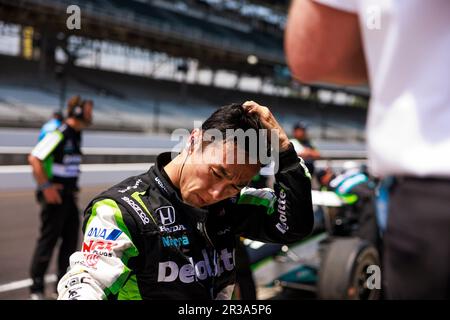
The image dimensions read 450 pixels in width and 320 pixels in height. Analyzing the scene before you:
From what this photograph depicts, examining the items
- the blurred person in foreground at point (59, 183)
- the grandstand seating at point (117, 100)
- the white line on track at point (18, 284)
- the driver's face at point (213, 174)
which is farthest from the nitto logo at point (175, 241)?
the grandstand seating at point (117, 100)

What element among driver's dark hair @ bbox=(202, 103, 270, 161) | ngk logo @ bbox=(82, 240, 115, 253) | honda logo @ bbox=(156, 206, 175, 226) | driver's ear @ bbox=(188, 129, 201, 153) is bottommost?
ngk logo @ bbox=(82, 240, 115, 253)

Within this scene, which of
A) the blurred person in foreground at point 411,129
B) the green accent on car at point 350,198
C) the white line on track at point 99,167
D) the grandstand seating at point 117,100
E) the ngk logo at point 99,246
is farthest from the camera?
the grandstand seating at point 117,100

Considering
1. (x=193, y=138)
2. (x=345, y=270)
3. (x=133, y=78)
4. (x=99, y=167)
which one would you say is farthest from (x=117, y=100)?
(x=193, y=138)

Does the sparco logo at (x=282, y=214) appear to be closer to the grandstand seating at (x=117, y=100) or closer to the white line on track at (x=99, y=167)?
the white line on track at (x=99, y=167)

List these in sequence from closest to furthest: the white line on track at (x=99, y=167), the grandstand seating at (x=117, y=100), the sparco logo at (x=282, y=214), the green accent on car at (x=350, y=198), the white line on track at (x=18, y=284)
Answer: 1. the sparco logo at (x=282, y=214)
2. the green accent on car at (x=350, y=198)
3. the white line on track at (x=18, y=284)
4. the white line on track at (x=99, y=167)
5. the grandstand seating at (x=117, y=100)

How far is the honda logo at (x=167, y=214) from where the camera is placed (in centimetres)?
158

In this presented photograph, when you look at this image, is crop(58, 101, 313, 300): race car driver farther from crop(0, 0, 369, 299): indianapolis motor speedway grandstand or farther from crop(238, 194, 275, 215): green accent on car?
crop(0, 0, 369, 299): indianapolis motor speedway grandstand

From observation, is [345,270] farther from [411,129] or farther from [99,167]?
[99,167]

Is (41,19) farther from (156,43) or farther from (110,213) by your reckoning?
(110,213)

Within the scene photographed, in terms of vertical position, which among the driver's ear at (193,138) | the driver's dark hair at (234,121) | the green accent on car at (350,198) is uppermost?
the driver's dark hair at (234,121)

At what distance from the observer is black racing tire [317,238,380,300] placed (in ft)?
11.8

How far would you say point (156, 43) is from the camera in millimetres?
23156

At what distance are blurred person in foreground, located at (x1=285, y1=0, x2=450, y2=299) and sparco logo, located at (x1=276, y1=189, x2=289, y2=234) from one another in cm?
79

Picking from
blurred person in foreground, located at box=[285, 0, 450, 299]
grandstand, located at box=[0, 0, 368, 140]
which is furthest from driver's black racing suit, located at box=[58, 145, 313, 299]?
grandstand, located at box=[0, 0, 368, 140]
